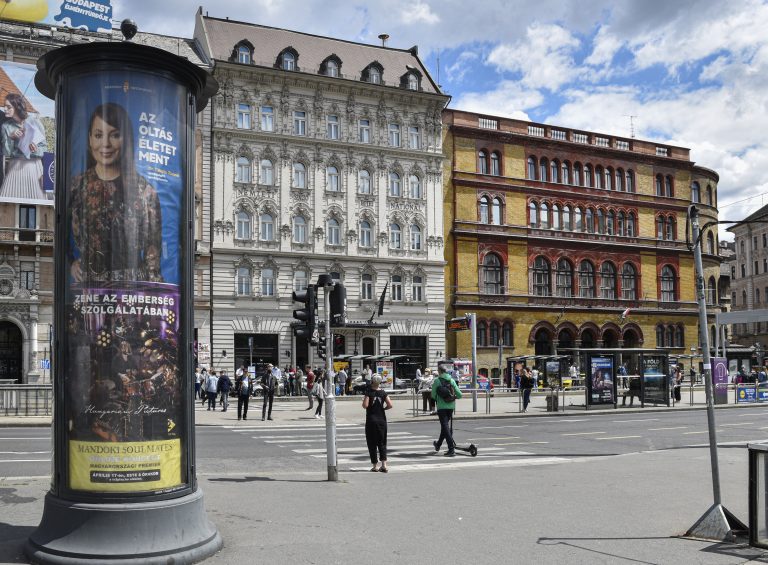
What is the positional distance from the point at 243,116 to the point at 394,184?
1056cm

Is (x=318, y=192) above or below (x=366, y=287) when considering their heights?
above

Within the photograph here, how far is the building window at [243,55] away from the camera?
48594mm

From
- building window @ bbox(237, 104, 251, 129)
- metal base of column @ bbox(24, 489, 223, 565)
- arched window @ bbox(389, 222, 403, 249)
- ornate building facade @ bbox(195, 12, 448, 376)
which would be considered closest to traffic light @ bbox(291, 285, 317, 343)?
metal base of column @ bbox(24, 489, 223, 565)

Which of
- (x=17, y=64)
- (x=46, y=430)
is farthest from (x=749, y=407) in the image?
(x=17, y=64)

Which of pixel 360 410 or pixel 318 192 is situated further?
pixel 318 192

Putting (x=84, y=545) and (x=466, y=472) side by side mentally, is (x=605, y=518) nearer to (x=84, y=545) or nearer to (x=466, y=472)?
(x=466, y=472)

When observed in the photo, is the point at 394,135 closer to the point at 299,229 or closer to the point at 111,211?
the point at 299,229

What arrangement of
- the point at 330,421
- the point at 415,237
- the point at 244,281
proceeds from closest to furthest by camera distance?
1. the point at 330,421
2. the point at 244,281
3. the point at 415,237

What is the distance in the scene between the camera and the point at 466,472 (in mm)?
14078

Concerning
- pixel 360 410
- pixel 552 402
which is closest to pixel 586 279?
pixel 552 402

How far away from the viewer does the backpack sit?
1574cm

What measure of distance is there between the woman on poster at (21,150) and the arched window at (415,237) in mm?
22201

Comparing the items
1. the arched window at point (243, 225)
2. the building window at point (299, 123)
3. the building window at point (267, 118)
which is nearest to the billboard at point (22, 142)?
the arched window at point (243, 225)

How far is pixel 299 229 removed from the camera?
49344mm
